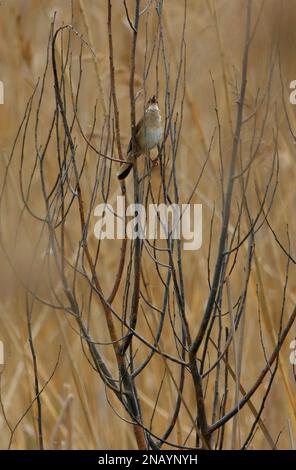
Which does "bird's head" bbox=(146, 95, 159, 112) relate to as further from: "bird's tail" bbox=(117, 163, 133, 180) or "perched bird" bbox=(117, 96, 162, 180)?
"bird's tail" bbox=(117, 163, 133, 180)

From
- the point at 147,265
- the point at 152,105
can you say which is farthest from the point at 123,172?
the point at 147,265

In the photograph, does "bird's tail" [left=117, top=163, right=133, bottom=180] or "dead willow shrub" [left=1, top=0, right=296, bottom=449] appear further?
"bird's tail" [left=117, top=163, right=133, bottom=180]

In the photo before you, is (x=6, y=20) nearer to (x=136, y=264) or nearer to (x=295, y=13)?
(x=295, y=13)

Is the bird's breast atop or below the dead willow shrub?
atop

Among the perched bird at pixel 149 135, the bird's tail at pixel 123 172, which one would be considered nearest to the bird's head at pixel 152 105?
the perched bird at pixel 149 135

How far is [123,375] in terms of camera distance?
1.93 meters

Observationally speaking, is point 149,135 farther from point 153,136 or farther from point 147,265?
point 147,265

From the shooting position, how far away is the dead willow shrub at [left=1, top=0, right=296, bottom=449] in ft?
5.81

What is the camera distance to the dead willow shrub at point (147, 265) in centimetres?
177

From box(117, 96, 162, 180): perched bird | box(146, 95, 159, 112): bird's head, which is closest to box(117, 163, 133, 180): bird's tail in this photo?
box(117, 96, 162, 180): perched bird

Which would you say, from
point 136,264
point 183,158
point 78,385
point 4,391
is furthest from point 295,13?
point 4,391

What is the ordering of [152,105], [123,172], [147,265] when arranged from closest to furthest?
1. [123,172]
2. [152,105]
3. [147,265]

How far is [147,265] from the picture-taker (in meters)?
3.03

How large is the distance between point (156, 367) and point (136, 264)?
47.8 inches
